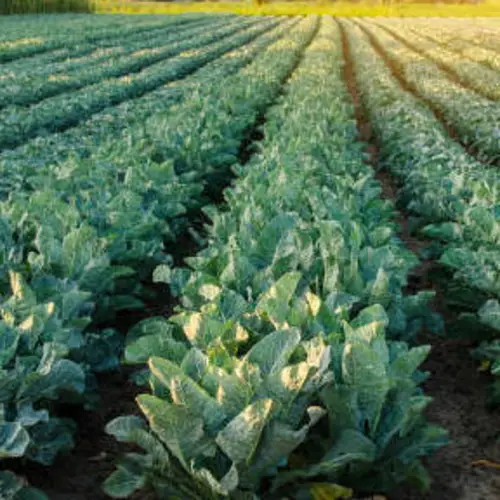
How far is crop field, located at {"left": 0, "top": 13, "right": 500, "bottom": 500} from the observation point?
2.65 m

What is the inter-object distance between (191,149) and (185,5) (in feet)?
181

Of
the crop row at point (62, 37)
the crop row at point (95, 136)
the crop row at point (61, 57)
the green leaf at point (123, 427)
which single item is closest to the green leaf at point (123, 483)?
the green leaf at point (123, 427)

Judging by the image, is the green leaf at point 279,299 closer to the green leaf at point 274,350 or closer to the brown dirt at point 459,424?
the green leaf at point 274,350

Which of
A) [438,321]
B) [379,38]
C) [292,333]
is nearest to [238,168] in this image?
[438,321]

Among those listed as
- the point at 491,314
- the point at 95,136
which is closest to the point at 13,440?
the point at 491,314

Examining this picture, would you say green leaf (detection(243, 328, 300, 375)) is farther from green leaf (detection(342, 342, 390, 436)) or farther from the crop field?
green leaf (detection(342, 342, 390, 436))

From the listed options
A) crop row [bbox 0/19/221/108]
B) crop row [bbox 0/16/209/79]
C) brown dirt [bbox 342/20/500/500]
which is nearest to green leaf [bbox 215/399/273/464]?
brown dirt [bbox 342/20/500/500]

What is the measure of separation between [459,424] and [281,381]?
5.33 ft

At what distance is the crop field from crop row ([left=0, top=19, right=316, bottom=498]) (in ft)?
0.04

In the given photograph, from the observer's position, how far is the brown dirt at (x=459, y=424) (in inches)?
130

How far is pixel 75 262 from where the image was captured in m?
3.98

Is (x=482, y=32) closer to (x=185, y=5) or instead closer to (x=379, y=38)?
(x=379, y=38)

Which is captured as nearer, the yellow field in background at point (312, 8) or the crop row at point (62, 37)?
the crop row at point (62, 37)

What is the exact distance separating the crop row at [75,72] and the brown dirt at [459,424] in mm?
9784
